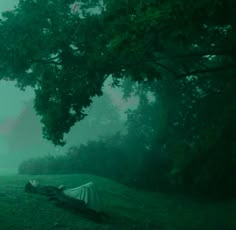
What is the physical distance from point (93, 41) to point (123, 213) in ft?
22.2

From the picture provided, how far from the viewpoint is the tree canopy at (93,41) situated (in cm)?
741

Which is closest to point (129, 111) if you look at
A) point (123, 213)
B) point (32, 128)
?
point (123, 213)

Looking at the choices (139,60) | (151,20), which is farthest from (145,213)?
(151,20)

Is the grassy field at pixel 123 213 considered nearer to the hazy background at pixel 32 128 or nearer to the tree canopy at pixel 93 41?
the tree canopy at pixel 93 41

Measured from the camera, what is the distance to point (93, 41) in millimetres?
→ 11641

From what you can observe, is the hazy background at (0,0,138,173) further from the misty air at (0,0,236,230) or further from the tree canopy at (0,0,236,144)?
the tree canopy at (0,0,236,144)

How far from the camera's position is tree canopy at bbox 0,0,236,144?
24.3 feet

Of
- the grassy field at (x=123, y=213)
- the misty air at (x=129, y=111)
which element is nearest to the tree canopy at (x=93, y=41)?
the misty air at (x=129, y=111)

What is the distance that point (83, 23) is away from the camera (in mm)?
12023

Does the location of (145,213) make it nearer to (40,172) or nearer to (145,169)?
(145,169)

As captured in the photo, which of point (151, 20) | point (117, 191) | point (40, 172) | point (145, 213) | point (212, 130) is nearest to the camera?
point (151, 20)

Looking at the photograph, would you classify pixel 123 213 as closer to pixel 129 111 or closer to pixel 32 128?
pixel 129 111

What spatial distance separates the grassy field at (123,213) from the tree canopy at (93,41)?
243 cm

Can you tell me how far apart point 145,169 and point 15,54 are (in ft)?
40.8
